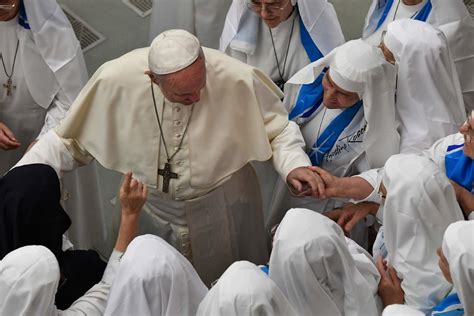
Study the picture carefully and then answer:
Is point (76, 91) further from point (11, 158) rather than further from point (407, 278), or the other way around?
point (407, 278)

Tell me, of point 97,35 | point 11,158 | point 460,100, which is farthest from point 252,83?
point 97,35

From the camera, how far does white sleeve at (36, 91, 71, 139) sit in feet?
14.2

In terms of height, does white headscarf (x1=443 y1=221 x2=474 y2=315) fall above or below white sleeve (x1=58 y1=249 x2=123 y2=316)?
above

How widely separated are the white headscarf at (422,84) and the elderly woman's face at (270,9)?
0.56 meters

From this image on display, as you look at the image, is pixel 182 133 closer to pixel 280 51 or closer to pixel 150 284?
pixel 150 284

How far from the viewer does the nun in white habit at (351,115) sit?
396 cm

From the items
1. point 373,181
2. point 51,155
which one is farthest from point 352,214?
point 51,155

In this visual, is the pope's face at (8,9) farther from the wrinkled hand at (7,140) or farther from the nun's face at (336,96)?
the nun's face at (336,96)

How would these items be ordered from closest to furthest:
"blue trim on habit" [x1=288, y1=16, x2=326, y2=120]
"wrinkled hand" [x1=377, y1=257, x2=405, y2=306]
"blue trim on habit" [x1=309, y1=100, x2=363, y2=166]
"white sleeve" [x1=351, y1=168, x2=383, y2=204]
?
"wrinkled hand" [x1=377, y1=257, x2=405, y2=306]
"white sleeve" [x1=351, y1=168, x2=383, y2=204]
"blue trim on habit" [x1=309, y1=100, x2=363, y2=166]
"blue trim on habit" [x1=288, y1=16, x2=326, y2=120]

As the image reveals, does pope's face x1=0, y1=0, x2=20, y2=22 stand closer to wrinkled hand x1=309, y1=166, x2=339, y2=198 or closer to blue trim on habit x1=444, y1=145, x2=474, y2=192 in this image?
wrinkled hand x1=309, y1=166, x2=339, y2=198

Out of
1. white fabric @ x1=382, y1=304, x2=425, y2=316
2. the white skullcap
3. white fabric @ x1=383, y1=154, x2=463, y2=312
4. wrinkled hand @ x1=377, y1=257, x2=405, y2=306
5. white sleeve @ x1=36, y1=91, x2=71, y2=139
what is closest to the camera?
white fabric @ x1=382, y1=304, x2=425, y2=316

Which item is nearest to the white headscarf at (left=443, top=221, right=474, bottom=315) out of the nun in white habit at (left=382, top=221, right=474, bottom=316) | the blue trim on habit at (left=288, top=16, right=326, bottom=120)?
the nun in white habit at (left=382, top=221, right=474, bottom=316)

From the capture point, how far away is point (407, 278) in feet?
10.8

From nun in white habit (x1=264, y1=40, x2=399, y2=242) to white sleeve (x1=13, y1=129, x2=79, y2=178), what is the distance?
1110 millimetres
